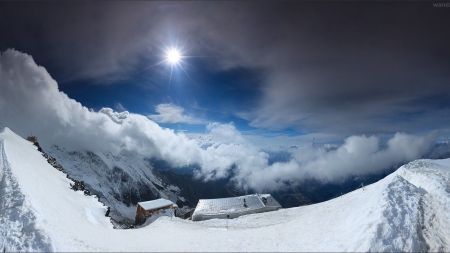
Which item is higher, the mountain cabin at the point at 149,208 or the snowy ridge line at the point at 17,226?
the snowy ridge line at the point at 17,226

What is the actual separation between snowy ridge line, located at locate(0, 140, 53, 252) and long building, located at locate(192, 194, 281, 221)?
35.5 meters

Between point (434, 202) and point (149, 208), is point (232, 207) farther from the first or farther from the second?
point (434, 202)

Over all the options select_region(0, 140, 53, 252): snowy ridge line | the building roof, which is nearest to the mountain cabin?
the building roof

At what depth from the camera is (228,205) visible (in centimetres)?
5250

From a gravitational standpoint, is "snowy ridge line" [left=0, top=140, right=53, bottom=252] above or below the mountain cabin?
above

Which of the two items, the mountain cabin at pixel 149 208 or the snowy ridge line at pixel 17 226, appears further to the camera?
the mountain cabin at pixel 149 208

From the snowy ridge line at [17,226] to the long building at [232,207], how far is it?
35.5 m

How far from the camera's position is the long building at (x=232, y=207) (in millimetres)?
45531

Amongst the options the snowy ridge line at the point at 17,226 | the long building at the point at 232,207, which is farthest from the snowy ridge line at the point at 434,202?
the long building at the point at 232,207

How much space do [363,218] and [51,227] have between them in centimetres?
2641

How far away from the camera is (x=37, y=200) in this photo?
18125 millimetres

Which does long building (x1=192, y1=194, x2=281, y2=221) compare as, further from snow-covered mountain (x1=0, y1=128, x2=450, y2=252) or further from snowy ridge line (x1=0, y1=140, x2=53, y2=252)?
snowy ridge line (x1=0, y1=140, x2=53, y2=252)

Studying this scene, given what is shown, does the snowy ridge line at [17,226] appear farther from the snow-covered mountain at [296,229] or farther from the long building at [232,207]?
the long building at [232,207]

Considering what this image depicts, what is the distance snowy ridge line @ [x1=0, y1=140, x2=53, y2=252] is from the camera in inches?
510
